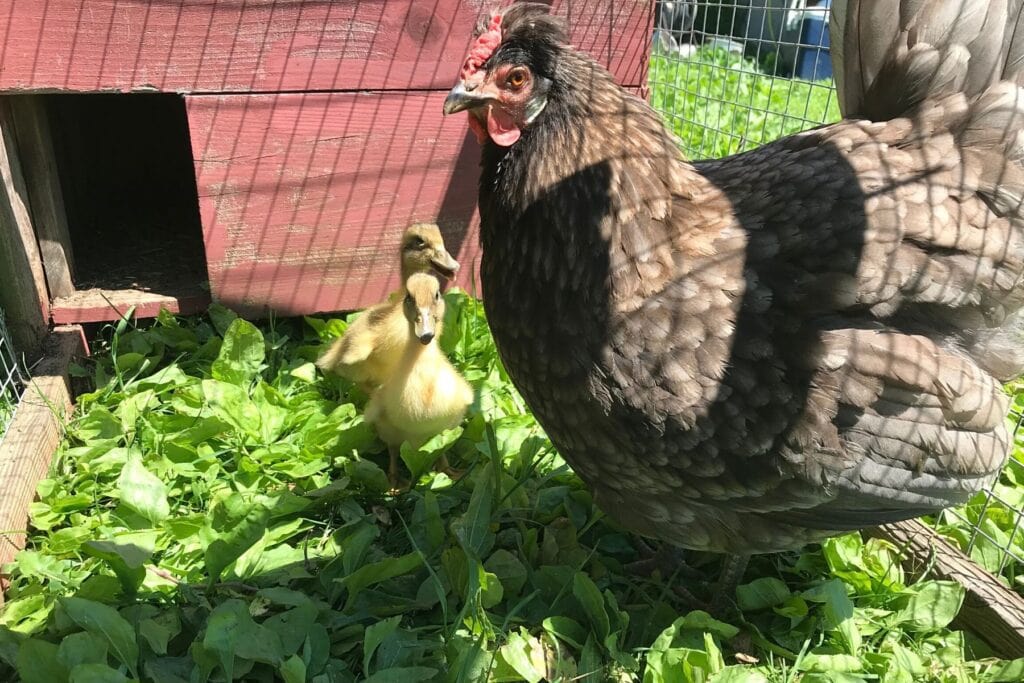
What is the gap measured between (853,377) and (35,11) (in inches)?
113

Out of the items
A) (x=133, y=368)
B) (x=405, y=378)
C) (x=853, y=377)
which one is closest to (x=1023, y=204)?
(x=853, y=377)

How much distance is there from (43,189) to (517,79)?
2235 mm

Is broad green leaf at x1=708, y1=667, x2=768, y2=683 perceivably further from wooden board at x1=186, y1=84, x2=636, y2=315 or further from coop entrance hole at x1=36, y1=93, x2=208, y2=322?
coop entrance hole at x1=36, y1=93, x2=208, y2=322

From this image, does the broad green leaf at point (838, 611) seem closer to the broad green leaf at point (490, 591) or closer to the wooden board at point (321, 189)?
the broad green leaf at point (490, 591)

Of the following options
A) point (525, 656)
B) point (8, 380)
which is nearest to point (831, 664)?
point (525, 656)

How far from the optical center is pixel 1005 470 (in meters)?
2.68

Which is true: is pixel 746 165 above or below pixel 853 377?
above

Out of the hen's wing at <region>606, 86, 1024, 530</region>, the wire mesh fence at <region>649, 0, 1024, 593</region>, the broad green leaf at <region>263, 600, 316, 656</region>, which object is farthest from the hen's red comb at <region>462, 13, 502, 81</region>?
the broad green leaf at <region>263, 600, 316, 656</region>

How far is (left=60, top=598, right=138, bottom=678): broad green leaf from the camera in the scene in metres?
1.90

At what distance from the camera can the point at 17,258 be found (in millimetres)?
2852

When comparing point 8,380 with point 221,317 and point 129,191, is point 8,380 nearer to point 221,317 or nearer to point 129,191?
point 221,317

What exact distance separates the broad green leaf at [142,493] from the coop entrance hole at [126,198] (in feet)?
3.36

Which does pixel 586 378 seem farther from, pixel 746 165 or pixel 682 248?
pixel 746 165

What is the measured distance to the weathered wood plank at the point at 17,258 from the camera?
2779mm
